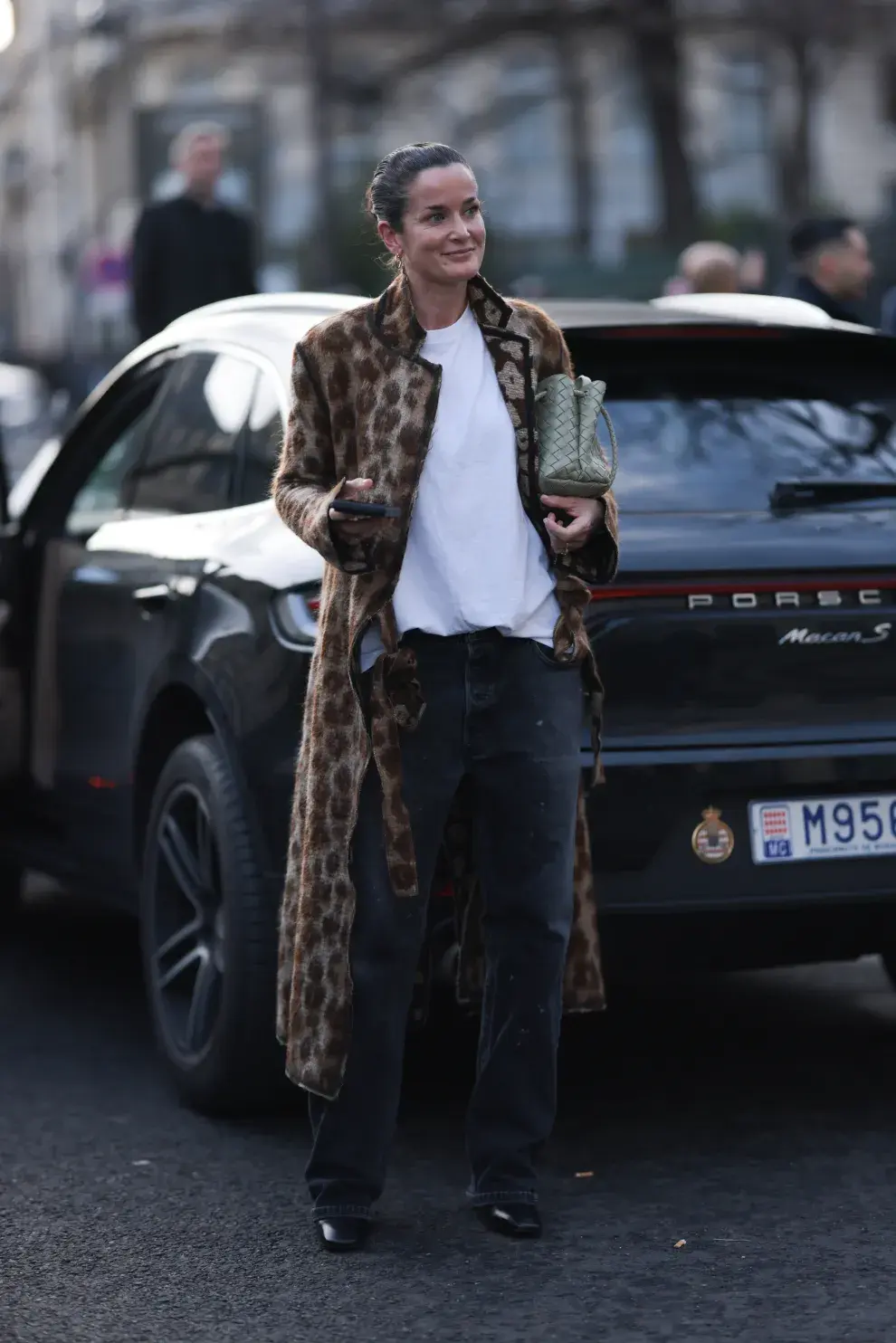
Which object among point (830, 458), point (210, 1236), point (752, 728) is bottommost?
point (210, 1236)

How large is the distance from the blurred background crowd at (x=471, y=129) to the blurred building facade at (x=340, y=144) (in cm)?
7

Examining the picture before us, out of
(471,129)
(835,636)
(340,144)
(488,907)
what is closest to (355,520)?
(488,907)

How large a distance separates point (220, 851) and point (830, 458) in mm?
1470

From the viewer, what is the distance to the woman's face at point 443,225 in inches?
181

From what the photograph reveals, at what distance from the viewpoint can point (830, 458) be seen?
5.52m

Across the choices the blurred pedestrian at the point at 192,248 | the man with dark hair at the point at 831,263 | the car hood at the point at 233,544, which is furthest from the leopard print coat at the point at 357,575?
the blurred pedestrian at the point at 192,248

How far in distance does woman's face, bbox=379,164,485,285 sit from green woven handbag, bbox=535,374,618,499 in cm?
26

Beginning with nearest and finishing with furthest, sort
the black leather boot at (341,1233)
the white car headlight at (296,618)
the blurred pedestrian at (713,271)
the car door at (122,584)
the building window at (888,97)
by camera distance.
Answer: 1. the black leather boot at (341,1233)
2. the white car headlight at (296,618)
3. the car door at (122,584)
4. the blurred pedestrian at (713,271)
5. the building window at (888,97)

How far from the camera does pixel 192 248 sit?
11.9 metres

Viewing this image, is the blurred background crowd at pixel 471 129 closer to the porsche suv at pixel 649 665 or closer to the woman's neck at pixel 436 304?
the porsche suv at pixel 649 665

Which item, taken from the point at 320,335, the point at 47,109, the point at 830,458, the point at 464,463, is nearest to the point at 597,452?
the point at 464,463

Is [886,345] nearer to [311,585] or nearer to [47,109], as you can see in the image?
[311,585]

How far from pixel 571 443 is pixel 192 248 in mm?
7553

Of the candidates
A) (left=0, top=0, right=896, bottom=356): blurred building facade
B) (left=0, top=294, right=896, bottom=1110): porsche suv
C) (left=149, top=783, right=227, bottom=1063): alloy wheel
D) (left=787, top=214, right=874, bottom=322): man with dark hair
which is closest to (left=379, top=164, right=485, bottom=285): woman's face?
(left=0, top=294, right=896, bottom=1110): porsche suv
